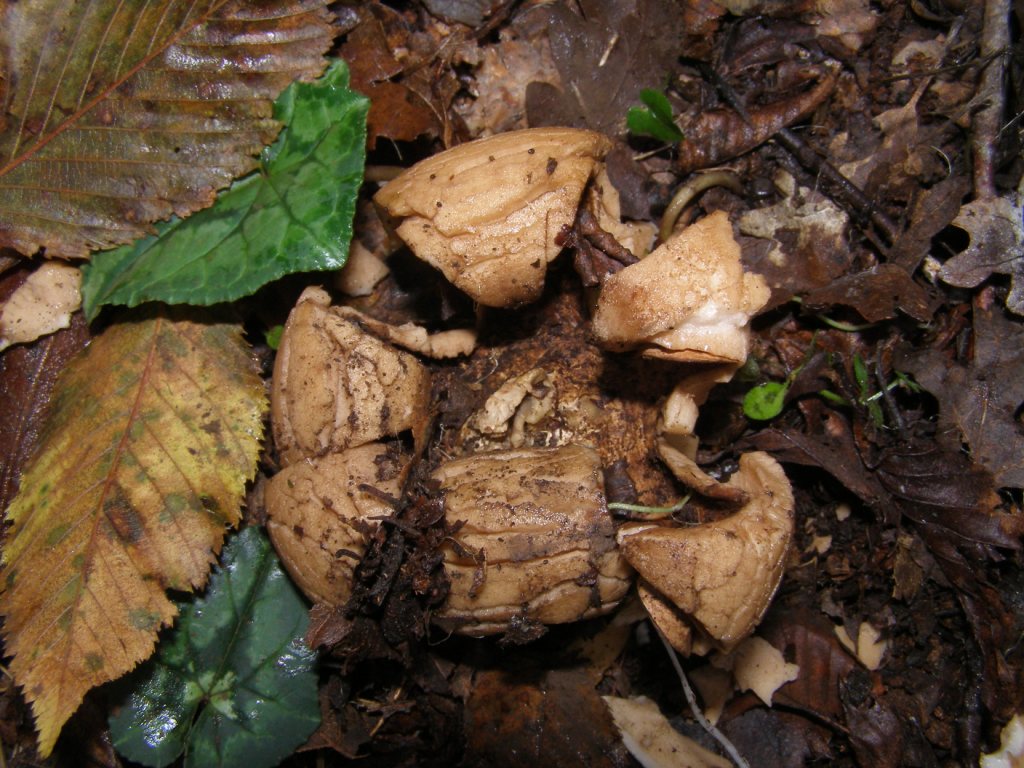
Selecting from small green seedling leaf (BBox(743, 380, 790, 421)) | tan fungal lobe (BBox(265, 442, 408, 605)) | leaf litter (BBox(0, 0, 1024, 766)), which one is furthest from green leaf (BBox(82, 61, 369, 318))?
small green seedling leaf (BBox(743, 380, 790, 421))

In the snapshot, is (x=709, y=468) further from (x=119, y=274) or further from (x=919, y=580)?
(x=119, y=274)

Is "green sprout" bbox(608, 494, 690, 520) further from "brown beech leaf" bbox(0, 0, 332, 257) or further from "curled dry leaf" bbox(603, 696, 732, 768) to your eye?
"brown beech leaf" bbox(0, 0, 332, 257)

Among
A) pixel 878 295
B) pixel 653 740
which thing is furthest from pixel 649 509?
pixel 878 295

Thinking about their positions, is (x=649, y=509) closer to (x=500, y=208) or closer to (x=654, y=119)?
(x=500, y=208)

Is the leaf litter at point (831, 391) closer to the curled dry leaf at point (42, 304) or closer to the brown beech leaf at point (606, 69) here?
the brown beech leaf at point (606, 69)

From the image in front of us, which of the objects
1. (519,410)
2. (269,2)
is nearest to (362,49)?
(269,2)

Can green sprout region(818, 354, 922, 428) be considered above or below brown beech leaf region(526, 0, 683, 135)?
below
